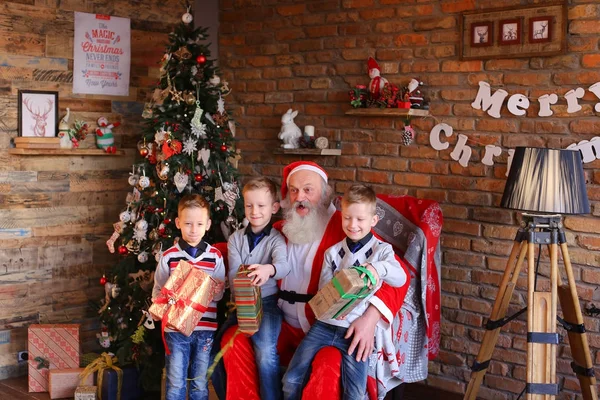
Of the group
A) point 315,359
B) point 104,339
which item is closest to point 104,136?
point 104,339

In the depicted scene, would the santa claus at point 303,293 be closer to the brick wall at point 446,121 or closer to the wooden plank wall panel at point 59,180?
the brick wall at point 446,121

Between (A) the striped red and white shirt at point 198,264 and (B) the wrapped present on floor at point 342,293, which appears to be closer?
(B) the wrapped present on floor at point 342,293

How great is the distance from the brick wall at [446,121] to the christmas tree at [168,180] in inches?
30.5

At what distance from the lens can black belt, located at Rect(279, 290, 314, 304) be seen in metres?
3.55

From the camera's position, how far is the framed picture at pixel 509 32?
13.1 ft

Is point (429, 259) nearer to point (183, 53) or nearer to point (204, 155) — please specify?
point (204, 155)

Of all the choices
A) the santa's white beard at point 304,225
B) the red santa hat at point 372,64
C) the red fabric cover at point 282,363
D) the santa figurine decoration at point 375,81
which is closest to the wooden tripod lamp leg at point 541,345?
the red fabric cover at point 282,363

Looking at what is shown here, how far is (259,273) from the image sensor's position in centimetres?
333

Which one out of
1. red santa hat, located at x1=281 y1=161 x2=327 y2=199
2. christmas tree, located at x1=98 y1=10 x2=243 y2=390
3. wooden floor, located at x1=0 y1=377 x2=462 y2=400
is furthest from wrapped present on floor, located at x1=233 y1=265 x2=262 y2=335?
wooden floor, located at x1=0 y1=377 x2=462 y2=400

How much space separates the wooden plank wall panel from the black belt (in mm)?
2008

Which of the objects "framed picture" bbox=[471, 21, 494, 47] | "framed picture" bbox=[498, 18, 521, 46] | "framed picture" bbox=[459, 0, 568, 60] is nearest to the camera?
"framed picture" bbox=[459, 0, 568, 60]

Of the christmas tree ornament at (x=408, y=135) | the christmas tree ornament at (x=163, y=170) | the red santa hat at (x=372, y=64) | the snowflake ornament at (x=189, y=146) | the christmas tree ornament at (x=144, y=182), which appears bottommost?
the christmas tree ornament at (x=144, y=182)

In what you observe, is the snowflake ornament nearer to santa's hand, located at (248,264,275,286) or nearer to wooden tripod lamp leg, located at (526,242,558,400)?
santa's hand, located at (248,264,275,286)

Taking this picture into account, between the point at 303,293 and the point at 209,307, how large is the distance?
493 mm
